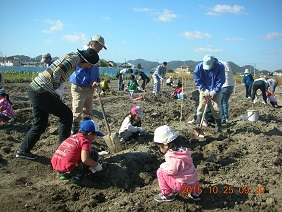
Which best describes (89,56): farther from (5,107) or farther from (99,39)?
(5,107)

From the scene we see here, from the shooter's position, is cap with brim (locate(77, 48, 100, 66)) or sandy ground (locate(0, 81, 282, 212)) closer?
sandy ground (locate(0, 81, 282, 212))

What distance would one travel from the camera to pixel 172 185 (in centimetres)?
325

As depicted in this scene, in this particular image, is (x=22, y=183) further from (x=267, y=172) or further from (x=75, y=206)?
(x=267, y=172)

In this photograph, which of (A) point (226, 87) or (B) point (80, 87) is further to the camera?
(A) point (226, 87)

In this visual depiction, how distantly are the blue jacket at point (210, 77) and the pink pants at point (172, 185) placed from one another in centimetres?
325

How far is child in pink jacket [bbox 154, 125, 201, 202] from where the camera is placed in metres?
3.22

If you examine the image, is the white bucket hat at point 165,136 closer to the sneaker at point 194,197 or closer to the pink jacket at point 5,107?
the sneaker at point 194,197

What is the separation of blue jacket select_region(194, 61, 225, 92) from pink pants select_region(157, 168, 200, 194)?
3250 millimetres

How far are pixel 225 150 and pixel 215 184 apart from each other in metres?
1.47

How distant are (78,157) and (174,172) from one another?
4.25 ft
